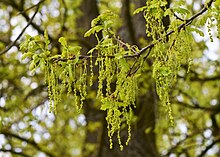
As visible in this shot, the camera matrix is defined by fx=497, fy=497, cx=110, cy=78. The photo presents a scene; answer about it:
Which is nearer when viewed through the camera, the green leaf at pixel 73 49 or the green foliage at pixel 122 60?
the green foliage at pixel 122 60

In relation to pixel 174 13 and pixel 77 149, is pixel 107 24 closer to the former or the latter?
pixel 174 13

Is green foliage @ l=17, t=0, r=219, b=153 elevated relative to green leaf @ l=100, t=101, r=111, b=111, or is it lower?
elevated

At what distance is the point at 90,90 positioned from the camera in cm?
455

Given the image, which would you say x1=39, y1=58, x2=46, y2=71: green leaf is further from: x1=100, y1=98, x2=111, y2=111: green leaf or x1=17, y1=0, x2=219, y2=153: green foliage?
x1=100, y1=98, x2=111, y2=111: green leaf

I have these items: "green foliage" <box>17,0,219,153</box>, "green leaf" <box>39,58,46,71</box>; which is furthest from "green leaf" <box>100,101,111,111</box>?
"green leaf" <box>39,58,46,71</box>

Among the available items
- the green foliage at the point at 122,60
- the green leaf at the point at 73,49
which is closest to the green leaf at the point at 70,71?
the green foliage at the point at 122,60

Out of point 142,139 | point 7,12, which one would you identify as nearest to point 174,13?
point 142,139

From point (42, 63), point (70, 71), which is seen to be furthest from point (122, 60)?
point (42, 63)

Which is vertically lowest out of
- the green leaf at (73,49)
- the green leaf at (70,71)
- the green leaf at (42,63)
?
the green leaf at (70,71)

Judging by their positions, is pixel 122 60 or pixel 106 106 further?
pixel 106 106

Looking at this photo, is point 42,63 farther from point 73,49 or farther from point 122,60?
point 122,60

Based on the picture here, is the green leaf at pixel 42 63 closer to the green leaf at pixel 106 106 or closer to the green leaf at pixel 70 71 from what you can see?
the green leaf at pixel 70 71

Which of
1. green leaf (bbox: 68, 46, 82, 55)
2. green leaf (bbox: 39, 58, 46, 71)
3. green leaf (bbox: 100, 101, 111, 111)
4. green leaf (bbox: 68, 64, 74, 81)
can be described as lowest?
green leaf (bbox: 100, 101, 111, 111)

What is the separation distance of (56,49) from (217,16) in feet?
8.64
